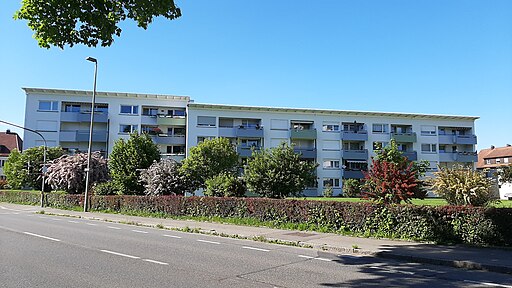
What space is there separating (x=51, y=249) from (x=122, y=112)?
4281 centimetres

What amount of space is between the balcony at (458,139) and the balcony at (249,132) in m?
26.7

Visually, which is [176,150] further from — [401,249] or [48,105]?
[401,249]

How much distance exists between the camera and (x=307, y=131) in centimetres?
5116

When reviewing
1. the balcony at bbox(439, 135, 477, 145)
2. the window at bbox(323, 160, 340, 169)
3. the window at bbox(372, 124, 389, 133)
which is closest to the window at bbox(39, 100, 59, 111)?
the window at bbox(323, 160, 340, 169)

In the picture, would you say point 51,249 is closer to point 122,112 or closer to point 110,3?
point 110,3

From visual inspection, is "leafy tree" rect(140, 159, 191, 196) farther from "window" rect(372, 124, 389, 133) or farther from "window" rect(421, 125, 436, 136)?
"window" rect(421, 125, 436, 136)

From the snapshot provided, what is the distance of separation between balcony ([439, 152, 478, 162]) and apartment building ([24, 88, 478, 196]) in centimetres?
13

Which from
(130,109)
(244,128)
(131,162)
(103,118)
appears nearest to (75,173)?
(131,162)

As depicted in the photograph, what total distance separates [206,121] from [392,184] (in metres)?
37.4

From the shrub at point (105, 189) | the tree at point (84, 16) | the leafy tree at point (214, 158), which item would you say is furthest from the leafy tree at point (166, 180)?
the tree at point (84, 16)

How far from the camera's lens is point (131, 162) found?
28.5m

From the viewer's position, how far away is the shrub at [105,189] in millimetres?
28870

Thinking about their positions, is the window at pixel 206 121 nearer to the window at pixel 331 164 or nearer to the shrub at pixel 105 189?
the window at pixel 331 164

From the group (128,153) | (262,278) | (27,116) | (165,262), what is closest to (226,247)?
(165,262)
